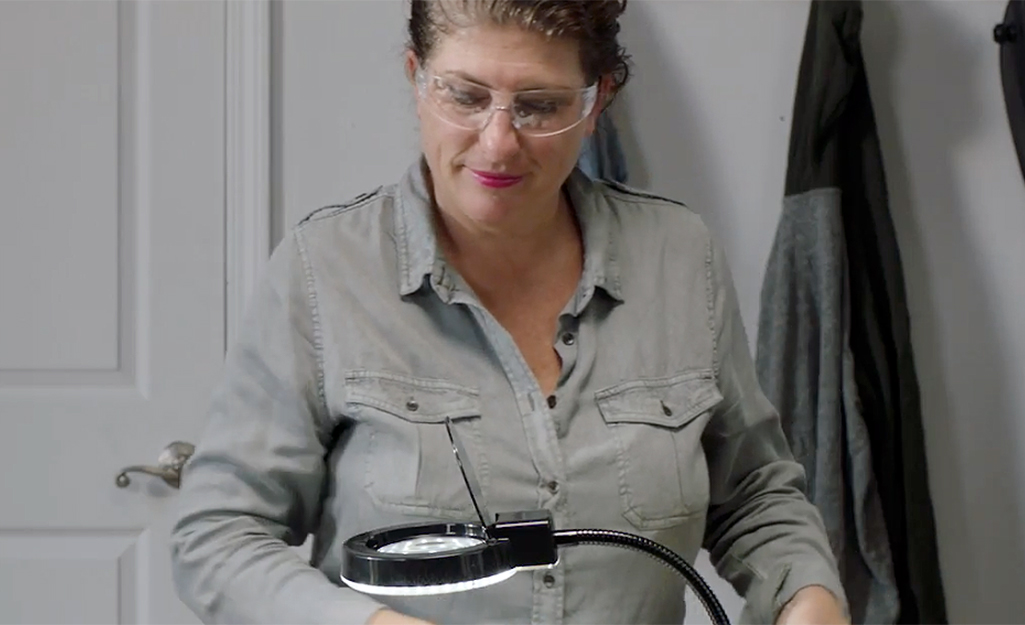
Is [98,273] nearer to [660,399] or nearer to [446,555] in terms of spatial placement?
[660,399]

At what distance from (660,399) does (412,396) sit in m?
0.24

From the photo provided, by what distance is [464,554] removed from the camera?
2.17 feet

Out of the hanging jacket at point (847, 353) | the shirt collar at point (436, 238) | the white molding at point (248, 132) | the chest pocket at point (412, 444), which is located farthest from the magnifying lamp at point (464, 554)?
the white molding at point (248, 132)

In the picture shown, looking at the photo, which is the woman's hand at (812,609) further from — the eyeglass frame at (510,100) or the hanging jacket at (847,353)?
the hanging jacket at (847,353)

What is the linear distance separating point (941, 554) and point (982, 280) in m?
0.45

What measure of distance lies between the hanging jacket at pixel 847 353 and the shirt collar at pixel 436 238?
0.59 metres

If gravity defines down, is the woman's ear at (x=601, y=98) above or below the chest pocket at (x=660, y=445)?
above

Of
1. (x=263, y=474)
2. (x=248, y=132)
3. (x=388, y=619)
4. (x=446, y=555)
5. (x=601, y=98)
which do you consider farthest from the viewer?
(x=248, y=132)

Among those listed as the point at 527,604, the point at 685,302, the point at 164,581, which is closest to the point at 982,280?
the point at 685,302

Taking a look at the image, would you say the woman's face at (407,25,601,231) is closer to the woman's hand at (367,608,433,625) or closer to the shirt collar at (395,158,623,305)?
the shirt collar at (395,158,623,305)

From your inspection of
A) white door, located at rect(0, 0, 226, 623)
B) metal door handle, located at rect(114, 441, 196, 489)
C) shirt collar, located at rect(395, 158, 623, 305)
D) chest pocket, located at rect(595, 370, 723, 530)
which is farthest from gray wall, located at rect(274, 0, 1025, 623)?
chest pocket, located at rect(595, 370, 723, 530)

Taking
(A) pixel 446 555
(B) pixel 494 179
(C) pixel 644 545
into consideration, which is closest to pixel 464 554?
(A) pixel 446 555

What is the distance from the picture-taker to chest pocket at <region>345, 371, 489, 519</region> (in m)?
0.96

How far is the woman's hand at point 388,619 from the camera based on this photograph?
81cm
